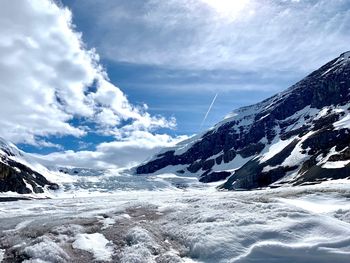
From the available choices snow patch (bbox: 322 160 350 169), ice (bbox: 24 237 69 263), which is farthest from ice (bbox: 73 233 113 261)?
snow patch (bbox: 322 160 350 169)

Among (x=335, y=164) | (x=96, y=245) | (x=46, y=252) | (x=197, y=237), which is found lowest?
(x=46, y=252)

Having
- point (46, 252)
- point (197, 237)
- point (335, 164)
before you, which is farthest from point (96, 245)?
point (335, 164)

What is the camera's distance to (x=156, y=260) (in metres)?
25.8

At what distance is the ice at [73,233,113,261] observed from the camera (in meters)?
26.9

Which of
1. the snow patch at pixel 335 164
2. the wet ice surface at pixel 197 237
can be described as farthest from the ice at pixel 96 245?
the snow patch at pixel 335 164

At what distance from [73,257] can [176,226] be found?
29.7 ft

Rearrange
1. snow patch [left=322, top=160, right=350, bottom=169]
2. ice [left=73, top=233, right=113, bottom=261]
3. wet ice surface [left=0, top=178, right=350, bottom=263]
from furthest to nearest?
snow patch [left=322, top=160, right=350, bottom=169]
ice [left=73, top=233, right=113, bottom=261]
wet ice surface [left=0, top=178, right=350, bottom=263]

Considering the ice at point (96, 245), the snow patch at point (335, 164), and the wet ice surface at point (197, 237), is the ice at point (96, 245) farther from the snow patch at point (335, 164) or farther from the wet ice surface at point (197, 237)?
the snow patch at point (335, 164)

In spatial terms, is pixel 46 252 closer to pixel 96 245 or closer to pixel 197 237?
pixel 96 245

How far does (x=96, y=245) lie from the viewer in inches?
1145

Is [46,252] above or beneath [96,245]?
beneath

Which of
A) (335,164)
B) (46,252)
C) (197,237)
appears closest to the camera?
(46,252)

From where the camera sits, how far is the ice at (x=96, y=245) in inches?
1060

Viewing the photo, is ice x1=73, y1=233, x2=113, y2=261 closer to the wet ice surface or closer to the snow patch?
the wet ice surface
